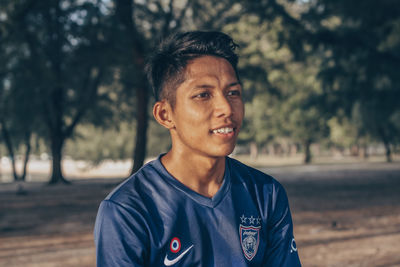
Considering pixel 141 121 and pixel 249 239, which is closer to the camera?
pixel 249 239

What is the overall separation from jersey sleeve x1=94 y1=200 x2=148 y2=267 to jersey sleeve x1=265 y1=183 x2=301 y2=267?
2.59 ft

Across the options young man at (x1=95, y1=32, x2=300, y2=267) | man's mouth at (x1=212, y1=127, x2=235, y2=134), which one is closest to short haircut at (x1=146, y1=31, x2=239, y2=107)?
young man at (x1=95, y1=32, x2=300, y2=267)

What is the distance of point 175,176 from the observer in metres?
2.37

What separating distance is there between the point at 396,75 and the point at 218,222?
47.3ft

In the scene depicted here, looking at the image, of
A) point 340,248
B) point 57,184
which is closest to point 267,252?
point 340,248

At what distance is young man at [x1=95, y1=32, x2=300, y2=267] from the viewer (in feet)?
6.98

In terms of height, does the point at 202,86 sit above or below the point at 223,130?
above

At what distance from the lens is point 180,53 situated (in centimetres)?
234

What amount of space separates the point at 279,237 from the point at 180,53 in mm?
1179

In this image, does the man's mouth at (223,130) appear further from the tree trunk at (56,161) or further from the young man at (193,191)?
the tree trunk at (56,161)

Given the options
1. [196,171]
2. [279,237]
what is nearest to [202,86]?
[196,171]

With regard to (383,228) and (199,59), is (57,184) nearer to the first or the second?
(383,228)

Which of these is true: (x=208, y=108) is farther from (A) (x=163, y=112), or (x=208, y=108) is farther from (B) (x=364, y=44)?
(B) (x=364, y=44)

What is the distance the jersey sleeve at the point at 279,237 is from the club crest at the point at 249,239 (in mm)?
170
